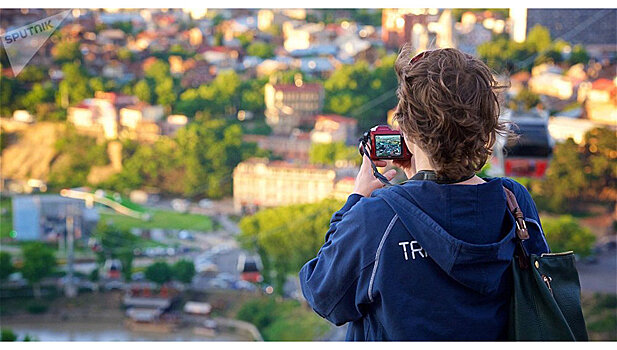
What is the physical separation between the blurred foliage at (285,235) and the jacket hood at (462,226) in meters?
4.98

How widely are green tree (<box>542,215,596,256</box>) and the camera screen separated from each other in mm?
5998

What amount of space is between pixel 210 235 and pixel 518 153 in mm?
3012

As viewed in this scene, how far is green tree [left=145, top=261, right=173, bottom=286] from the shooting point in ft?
22.7

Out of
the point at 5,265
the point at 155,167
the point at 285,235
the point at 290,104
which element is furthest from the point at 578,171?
the point at 5,265

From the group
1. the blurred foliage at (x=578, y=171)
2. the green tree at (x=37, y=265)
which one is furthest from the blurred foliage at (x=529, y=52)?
the green tree at (x=37, y=265)

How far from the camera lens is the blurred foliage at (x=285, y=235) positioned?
233 inches

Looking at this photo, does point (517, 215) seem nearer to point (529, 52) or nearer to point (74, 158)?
point (529, 52)

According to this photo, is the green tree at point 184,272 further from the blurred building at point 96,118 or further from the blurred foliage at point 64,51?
the blurred foliage at point 64,51

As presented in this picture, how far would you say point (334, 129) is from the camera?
7.05 meters

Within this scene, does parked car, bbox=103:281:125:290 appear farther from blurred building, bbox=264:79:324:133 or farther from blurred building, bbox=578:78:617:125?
blurred building, bbox=578:78:617:125

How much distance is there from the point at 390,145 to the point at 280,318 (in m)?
5.72

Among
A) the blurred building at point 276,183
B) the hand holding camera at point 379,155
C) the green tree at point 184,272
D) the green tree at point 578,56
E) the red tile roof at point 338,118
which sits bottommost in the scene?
the green tree at point 184,272

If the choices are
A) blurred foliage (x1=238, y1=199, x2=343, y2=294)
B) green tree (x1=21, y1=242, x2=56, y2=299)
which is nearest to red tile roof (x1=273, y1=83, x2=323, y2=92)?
blurred foliage (x1=238, y1=199, x2=343, y2=294)
